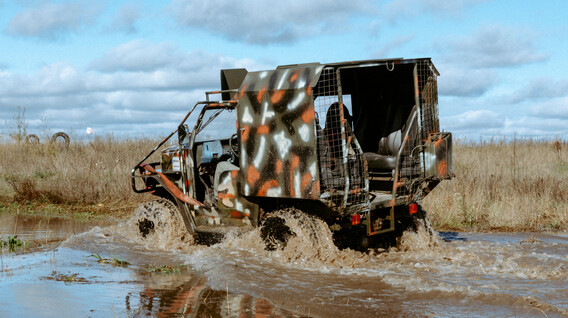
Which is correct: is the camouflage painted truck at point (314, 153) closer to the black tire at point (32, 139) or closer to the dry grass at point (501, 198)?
the dry grass at point (501, 198)

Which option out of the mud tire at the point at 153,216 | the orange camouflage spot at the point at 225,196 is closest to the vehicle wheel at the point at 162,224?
the mud tire at the point at 153,216

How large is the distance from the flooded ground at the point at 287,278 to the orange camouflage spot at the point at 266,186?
0.49m

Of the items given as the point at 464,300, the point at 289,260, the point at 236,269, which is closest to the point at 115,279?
the point at 236,269

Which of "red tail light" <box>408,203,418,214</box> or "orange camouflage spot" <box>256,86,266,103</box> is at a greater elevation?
"orange camouflage spot" <box>256,86,266,103</box>

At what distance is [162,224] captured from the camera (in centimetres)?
916

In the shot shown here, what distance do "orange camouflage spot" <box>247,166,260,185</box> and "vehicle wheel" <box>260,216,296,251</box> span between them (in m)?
0.51

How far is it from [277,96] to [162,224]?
3142 millimetres

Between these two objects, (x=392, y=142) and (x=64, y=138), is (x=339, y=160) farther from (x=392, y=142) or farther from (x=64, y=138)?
(x=64, y=138)

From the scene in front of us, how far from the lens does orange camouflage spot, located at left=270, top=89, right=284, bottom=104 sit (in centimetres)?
720

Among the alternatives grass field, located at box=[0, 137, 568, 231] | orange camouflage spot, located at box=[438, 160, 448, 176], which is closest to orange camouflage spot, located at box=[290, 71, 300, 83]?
orange camouflage spot, located at box=[438, 160, 448, 176]

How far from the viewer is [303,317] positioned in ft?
17.6

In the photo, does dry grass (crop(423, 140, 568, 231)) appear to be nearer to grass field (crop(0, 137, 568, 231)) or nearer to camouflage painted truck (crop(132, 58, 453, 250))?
grass field (crop(0, 137, 568, 231))

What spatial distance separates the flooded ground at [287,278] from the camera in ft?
18.6

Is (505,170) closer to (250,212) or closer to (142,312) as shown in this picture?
(250,212)
